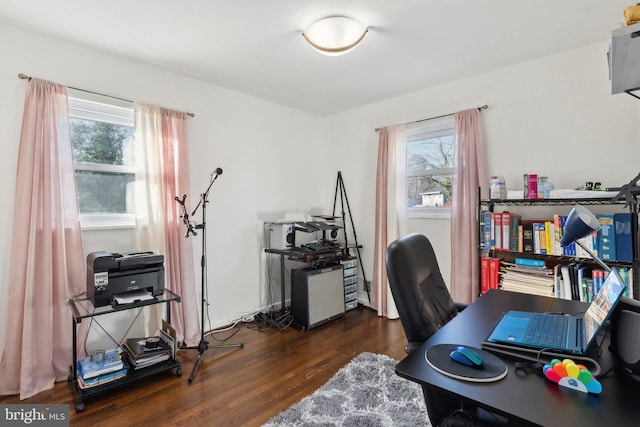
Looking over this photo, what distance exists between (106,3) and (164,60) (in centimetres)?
75

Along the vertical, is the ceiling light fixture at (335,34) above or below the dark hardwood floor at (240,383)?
above

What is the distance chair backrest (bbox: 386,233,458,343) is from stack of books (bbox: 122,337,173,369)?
6.18 ft

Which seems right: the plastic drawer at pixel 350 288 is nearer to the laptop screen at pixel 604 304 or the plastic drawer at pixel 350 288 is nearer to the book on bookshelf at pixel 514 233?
the book on bookshelf at pixel 514 233

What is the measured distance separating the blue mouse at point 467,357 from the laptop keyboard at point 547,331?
0.22 meters

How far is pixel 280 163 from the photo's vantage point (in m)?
3.77

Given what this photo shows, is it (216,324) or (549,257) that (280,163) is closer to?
(216,324)

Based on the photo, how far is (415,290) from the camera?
1336mm

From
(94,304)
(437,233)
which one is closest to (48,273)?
(94,304)

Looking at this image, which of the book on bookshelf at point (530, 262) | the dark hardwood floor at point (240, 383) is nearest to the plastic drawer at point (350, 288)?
the dark hardwood floor at point (240, 383)

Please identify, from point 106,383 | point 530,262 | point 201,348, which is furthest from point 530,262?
point 106,383

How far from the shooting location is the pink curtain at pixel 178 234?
2689 millimetres

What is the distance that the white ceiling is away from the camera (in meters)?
1.93

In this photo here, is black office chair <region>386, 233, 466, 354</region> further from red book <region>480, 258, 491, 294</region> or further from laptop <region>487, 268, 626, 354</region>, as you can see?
red book <region>480, 258, 491, 294</region>

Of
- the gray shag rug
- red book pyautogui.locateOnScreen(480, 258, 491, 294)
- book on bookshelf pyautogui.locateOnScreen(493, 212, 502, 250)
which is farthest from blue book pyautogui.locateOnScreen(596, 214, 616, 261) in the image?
the gray shag rug
